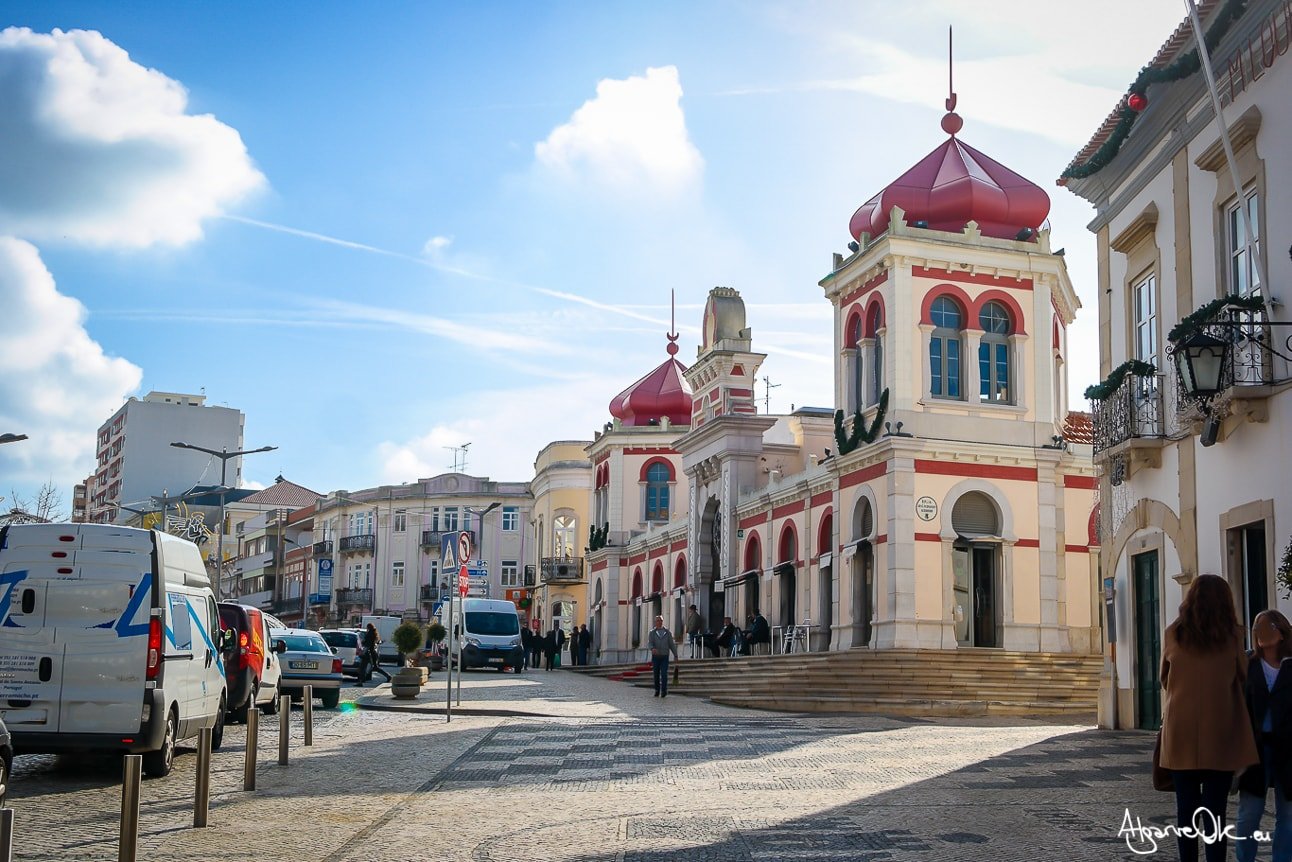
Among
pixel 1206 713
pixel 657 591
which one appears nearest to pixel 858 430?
pixel 657 591

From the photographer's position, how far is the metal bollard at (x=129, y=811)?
27.5ft

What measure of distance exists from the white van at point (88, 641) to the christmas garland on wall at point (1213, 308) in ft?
35.2

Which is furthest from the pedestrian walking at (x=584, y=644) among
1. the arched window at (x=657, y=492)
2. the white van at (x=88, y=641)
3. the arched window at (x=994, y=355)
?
the white van at (x=88, y=641)

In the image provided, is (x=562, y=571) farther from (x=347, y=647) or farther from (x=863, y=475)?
(x=863, y=475)

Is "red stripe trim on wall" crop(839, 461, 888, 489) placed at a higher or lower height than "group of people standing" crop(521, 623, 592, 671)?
higher

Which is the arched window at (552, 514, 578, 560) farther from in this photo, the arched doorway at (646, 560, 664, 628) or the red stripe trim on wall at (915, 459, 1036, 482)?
the red stripe trim on wall at (915, 459, 1036, 482)

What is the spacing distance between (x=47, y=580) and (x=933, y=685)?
19.1 metres

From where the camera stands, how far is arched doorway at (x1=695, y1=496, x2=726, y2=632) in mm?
46969

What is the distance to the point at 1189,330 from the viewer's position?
15.8 m

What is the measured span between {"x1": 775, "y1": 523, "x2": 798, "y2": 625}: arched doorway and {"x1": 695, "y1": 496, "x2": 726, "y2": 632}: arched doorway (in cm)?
606

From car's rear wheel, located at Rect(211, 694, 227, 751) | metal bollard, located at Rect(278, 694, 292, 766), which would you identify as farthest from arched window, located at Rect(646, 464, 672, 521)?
metal bollard, located at Rect(278, 694, 292, 766)

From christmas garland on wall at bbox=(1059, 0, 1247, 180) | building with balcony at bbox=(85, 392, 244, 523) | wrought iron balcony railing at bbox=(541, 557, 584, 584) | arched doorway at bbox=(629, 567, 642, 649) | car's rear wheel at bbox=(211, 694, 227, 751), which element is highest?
building with balcony at bbox=(85, 392, 244, 523)

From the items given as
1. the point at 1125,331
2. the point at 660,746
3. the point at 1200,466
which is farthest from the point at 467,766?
the point at 1125,331

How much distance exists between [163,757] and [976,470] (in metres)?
23.7
